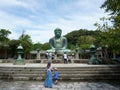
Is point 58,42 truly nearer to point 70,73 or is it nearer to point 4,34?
point 70,73

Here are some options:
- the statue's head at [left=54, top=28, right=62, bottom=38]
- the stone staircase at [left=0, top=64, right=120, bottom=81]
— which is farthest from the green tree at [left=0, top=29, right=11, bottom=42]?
the stone staircase at [left=0, top=64, right=120, bottom=81]

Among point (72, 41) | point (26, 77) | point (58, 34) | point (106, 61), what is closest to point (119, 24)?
point (26, 77)

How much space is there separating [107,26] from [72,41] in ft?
208

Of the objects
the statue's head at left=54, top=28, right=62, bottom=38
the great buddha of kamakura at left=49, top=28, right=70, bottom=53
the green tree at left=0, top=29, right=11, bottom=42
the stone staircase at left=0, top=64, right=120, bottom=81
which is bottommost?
the stone staircase at left=0, top=64, right=120, bottom=81

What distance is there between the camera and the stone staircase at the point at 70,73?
48.2 feet

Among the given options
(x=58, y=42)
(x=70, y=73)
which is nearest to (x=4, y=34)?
(x=58, y=42)

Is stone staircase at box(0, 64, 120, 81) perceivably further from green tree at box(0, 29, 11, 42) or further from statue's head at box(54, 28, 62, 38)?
green tree at box(0, 29, 11, 42)

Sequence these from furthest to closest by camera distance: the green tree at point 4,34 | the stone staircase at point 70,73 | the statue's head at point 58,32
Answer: the green tree at point 4,34
the statue's head at point 58,32
the stone staircase at point 70,73

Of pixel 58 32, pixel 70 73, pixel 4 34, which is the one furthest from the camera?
pixel 4 34

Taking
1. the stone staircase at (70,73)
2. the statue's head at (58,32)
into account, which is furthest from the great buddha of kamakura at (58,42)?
the stone staircase at (70,73)

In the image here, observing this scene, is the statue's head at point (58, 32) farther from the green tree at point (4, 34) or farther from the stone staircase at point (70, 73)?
the green tree at point (4, 34)

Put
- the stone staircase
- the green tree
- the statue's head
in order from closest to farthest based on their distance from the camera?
the stone staircase → the statue's head → the green tree

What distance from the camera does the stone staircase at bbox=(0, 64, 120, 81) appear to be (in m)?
14.7

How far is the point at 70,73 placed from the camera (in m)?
15.1
